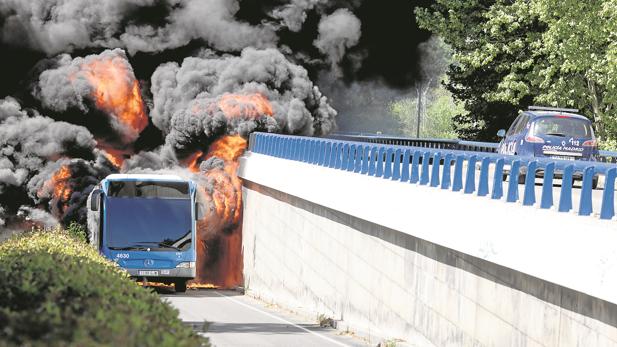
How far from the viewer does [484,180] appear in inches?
819

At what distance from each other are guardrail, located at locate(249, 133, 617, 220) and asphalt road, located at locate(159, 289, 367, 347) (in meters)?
3.41

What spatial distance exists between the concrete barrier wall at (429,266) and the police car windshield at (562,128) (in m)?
4.16

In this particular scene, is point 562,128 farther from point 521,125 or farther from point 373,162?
point 373,162

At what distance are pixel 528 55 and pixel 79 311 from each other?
43764 mm

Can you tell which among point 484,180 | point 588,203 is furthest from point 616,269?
point 484,180

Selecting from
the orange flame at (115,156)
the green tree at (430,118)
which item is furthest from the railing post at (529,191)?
the green tree at (430,118)

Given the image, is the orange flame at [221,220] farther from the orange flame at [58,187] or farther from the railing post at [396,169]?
the railing post at [396,169]

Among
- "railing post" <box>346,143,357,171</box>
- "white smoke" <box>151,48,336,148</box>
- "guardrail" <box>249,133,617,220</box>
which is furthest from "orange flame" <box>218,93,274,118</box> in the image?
"railing post" <box>346,143,357,171</box>

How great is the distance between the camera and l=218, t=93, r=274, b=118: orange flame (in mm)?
47250

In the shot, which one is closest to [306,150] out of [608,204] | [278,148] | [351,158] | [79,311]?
[278,148]

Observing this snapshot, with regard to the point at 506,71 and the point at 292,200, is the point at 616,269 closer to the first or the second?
the point at 292,200

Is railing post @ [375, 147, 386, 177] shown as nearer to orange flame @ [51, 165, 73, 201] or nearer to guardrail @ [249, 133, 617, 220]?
guardrail @ [249, 133, 617, 220]

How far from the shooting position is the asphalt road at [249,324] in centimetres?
2284

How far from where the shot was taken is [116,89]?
50.9 metres
